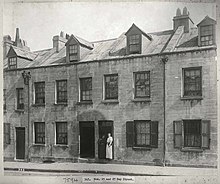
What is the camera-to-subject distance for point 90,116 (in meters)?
5.95

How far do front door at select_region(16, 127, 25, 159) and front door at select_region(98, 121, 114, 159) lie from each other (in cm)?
152

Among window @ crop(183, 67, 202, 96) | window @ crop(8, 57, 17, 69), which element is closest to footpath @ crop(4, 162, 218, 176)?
window @ crop(183, 67, 202, 96)

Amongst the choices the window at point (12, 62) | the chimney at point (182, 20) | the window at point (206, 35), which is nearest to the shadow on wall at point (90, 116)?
the window at point (12, 62)

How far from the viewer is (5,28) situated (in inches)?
229

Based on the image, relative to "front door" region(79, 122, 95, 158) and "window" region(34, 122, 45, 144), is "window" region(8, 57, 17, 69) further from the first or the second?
"front door" region(79, 122, 95, 158)

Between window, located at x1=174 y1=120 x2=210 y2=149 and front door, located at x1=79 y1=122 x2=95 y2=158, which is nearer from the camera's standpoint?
window, located at x1=174 y1=120 x2=210 y2=149

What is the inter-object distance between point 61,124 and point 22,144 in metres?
0.87

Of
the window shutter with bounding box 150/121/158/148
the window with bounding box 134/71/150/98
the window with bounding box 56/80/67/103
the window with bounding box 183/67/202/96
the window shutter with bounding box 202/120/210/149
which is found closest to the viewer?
the window shutter with bounding box 202/120/210/149

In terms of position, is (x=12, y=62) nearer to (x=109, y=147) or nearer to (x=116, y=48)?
(x=116, y=48)

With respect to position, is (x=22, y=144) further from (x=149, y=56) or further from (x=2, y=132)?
(x=149, y=56)

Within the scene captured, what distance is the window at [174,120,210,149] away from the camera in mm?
5539

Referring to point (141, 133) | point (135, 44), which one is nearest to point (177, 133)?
point (141, 133)

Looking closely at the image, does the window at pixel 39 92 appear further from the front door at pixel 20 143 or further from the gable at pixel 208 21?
the gable at pixel 208 21

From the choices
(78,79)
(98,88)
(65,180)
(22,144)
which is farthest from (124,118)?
(22,144)
